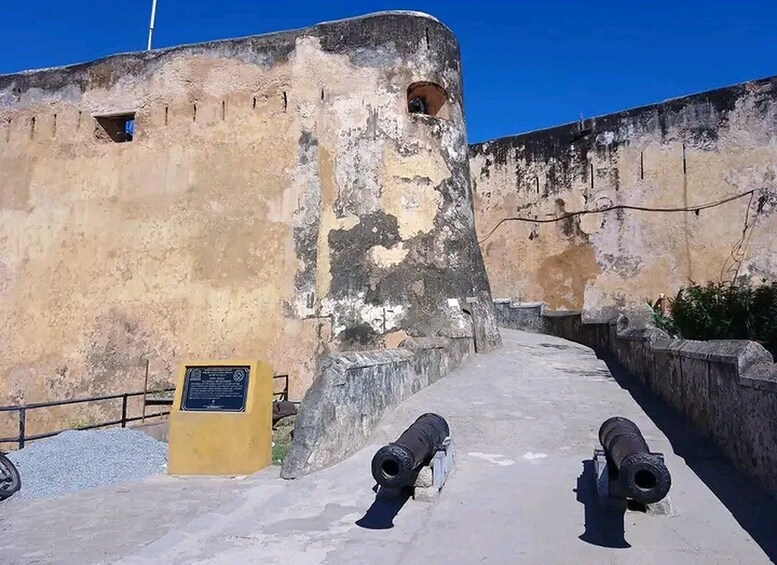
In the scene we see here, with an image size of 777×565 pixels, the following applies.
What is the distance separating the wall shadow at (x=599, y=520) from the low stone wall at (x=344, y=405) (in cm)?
236

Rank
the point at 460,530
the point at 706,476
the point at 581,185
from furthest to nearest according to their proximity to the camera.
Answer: the point at 581,185 < the point at 706,476 < the point at 460,530

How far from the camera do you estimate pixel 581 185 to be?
2075cm

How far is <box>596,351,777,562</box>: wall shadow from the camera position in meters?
→ 4.41

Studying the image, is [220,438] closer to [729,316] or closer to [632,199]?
[729,316]

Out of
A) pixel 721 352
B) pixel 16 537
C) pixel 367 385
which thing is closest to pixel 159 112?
pixel 367 385

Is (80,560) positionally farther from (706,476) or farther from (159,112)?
(159,112)

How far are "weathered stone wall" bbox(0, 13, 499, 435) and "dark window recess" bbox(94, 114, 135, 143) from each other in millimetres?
118

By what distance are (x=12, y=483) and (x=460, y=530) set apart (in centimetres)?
448

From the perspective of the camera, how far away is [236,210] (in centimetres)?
1412

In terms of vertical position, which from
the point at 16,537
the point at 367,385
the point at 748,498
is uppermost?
the point at 367,385

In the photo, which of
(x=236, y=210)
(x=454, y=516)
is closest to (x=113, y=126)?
(x=236, y=210)

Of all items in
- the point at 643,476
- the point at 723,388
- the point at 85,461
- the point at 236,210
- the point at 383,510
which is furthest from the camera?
the point at 236,210

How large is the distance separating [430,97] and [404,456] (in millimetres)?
11088

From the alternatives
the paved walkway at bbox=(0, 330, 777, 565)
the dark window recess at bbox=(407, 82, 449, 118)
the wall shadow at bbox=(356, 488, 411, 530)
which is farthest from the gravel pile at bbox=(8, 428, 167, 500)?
the dark window recess at bbox=(407, 82, 449, 118)
